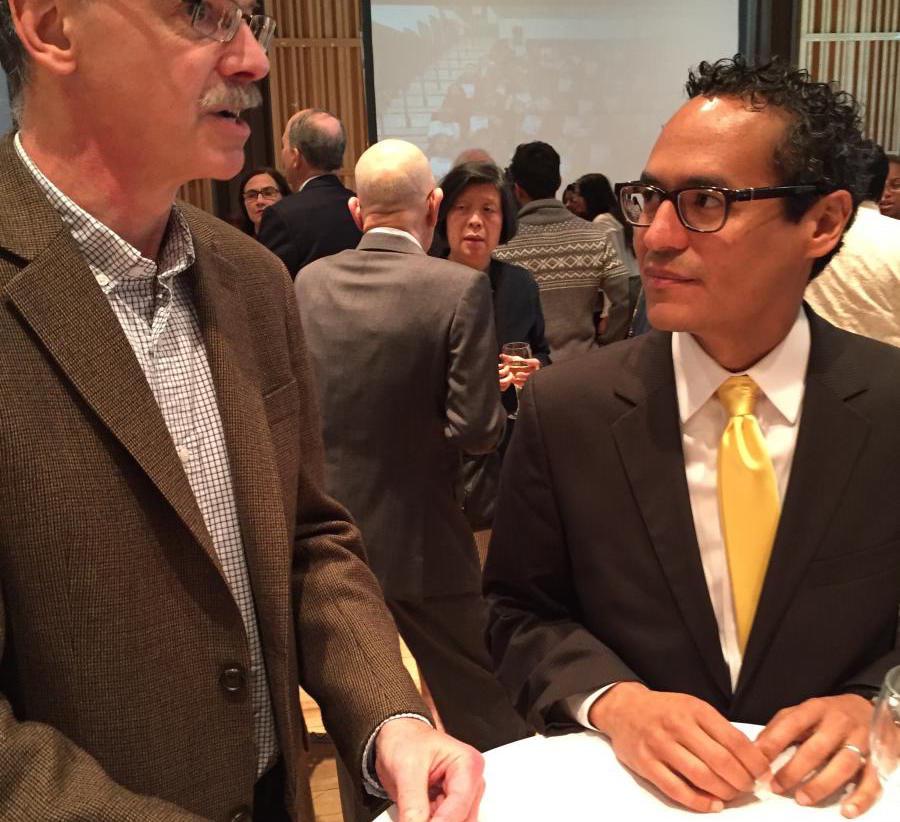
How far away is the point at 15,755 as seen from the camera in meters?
1.00

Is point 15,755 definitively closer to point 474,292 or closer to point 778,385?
point 778,385

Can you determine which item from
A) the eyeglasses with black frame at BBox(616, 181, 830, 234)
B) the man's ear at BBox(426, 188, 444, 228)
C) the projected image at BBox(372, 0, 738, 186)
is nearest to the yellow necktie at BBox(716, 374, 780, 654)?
the eyeglasses with black frame at BBox(616, 181, 830, 234)

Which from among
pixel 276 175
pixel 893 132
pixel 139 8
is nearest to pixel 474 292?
pixel 139 8

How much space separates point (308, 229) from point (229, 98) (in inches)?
122

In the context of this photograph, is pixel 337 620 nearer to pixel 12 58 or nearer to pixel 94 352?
pixel 94 352

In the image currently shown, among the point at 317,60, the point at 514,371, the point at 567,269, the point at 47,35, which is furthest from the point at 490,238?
the point at 317,60

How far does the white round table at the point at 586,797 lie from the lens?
1.18 meters

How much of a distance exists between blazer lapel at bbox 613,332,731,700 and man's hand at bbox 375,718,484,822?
18.0 inches

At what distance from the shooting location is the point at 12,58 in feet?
3.94

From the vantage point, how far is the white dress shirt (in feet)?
4.94

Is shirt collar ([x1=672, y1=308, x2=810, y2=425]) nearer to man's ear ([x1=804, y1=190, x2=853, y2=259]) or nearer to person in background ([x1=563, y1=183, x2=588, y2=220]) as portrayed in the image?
man's ear ([x1=804, y1=190, x2=853, y2=259])

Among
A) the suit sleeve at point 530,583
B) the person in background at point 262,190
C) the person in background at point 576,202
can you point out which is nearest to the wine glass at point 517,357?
the suit sleeve at point 530,583

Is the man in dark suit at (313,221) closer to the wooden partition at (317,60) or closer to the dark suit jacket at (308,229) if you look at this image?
the dark suit jacket at (308,229)

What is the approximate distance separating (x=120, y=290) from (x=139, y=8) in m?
0.34
